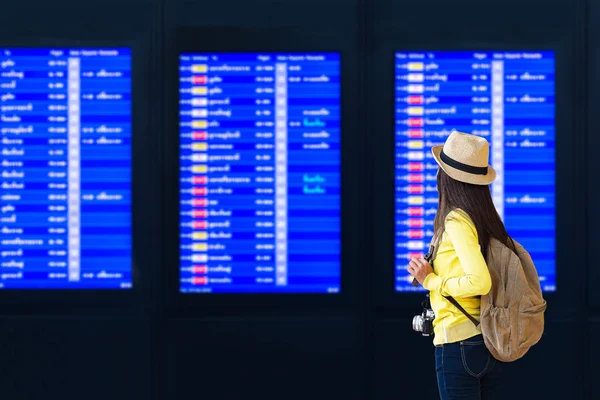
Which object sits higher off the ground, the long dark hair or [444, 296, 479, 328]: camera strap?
the long dark hair

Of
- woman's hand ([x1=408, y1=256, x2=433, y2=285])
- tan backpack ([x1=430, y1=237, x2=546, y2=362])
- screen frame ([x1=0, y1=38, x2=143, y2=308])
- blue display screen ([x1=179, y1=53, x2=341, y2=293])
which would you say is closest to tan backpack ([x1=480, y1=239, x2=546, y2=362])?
tan backpack ([x1=430, y1=237, x2=546, y2=362])

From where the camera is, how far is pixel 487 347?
9.89 feet

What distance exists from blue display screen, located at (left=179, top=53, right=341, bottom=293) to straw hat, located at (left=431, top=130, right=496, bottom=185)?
A: 1465 mm

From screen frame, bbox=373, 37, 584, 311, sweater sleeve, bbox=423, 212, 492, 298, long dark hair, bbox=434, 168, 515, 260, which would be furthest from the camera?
screen frame, bbox=373, 37, 584, 311

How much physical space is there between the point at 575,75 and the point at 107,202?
285 centimetres

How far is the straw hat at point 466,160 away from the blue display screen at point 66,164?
2.16 metres

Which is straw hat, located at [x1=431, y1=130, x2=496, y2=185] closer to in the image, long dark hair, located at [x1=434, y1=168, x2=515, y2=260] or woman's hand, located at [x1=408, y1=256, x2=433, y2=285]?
long dark hair, located at [x1=434, y1=168, x2=515, y2=260]

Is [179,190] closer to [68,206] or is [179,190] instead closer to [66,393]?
[68,206]

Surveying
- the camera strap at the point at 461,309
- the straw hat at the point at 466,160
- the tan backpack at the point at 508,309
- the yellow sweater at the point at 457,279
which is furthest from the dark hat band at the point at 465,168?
the camera strap at the point at 461,309

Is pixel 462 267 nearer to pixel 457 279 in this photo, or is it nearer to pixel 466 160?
pixel 457 279

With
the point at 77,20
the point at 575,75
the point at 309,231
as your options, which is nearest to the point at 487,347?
the point at 309,231

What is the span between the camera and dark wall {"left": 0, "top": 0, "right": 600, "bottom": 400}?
14.8 feet

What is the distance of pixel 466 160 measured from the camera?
3.11 meters

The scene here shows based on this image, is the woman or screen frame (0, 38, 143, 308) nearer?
the woman
